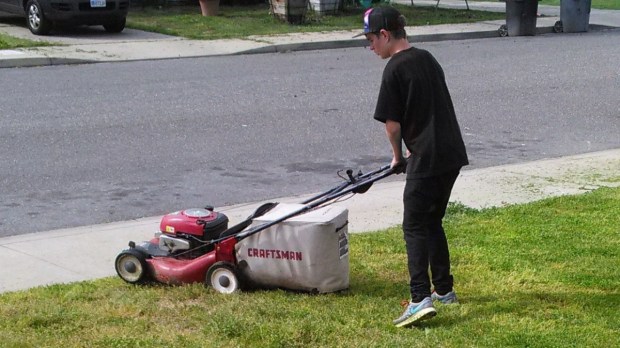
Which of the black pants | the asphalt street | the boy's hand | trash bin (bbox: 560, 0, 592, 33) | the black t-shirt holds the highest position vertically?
the black t-shirt

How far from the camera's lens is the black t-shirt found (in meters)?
5.22

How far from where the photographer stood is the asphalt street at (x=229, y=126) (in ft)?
28.8

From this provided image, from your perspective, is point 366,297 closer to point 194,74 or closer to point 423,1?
point 194,74

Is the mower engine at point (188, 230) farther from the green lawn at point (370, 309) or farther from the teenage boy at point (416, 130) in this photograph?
the teenage boy at point (416, 130)

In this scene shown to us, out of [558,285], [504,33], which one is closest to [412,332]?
[558,285]

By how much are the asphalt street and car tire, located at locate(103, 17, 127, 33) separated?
11.4 ft

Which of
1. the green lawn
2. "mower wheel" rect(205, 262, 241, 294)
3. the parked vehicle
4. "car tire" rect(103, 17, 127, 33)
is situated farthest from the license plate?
"mower wheel" rect(205, 262, 241, 294)

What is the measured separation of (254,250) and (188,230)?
44 centimetres

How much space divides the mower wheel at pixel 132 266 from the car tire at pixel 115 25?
14575 millimetres

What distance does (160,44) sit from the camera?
61.8 ft

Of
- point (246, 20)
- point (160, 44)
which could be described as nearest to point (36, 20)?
point (160, 44)

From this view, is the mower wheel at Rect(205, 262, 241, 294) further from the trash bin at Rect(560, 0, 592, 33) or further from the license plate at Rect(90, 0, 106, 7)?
the trash bin at Rect(560, 0, 592, 33)

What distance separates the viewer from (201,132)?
36.2 feet

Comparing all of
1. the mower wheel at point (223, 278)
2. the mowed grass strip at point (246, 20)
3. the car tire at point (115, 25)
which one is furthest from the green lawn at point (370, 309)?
the car tire at point (115, 25)
